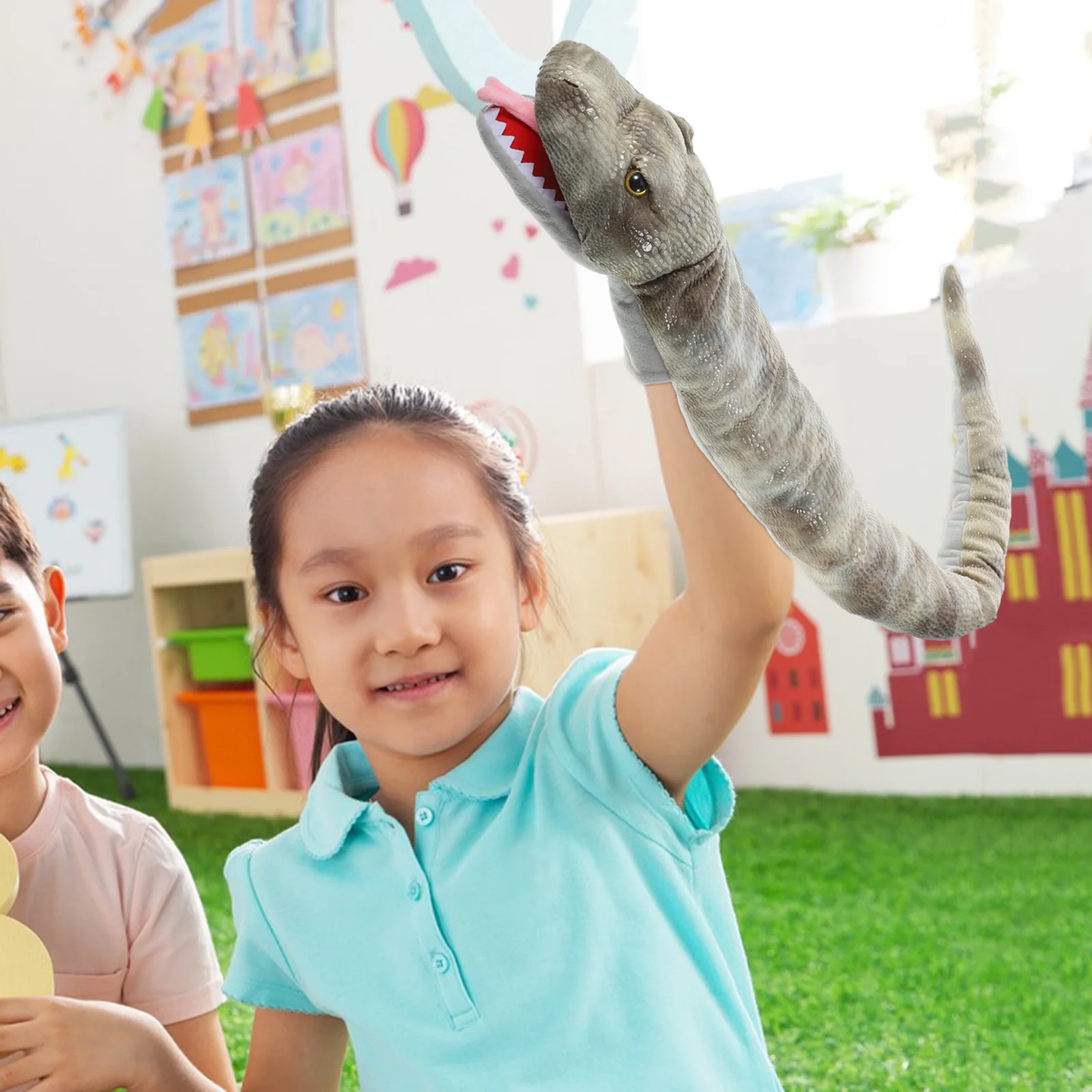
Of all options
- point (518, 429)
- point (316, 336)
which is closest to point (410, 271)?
point (316, 336)

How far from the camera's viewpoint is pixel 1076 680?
244cm

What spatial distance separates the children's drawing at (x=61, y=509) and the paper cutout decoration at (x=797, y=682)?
172 centimetres

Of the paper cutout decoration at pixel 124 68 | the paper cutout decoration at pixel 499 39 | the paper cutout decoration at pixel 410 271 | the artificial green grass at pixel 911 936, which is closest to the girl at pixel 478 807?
the paper cutout decoration at pixel 499 39

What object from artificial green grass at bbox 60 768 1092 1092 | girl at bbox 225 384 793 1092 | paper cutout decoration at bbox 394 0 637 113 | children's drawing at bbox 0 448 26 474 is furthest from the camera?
children's drawing at bbox 0 448 26 474

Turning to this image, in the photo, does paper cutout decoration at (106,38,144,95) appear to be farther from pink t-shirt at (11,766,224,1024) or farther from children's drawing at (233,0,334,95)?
pink t-shirt at (11,766,224,1024)

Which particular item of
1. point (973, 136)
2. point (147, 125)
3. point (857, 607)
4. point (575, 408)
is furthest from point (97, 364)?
point (857, 607)

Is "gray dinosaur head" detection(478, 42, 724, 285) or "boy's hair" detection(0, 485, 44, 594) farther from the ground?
"gray dinosaur head" detection(478, 42, 724, 285)

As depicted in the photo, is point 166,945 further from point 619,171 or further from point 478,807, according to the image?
point 619,171

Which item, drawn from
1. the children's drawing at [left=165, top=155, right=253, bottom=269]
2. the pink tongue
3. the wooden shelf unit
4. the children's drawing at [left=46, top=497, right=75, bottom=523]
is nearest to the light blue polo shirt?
the pink tongue

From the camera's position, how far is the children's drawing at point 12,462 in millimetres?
3463

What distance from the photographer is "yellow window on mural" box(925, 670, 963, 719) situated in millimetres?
2564

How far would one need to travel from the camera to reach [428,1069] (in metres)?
0.71

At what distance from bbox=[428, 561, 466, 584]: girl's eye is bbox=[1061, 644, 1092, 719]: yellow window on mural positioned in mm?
1955

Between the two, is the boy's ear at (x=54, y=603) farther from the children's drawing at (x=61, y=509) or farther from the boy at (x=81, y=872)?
the children's drawing at (x=61, y=509)
